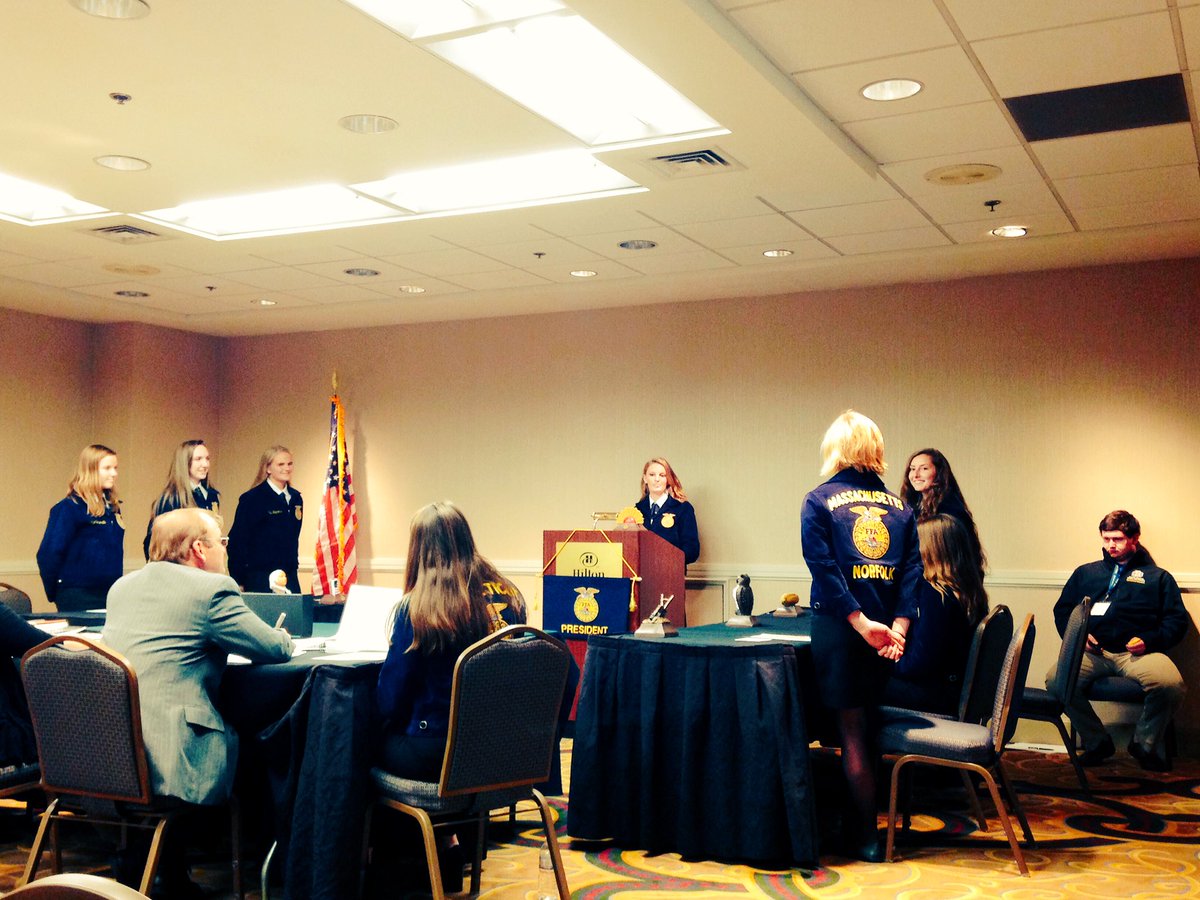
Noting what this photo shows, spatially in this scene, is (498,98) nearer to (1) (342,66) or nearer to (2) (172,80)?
(1) (342,66)

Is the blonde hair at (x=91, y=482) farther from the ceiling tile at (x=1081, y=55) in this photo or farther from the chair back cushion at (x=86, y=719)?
the ceiling tile at (x=1081, y=55)

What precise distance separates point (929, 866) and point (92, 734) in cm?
286

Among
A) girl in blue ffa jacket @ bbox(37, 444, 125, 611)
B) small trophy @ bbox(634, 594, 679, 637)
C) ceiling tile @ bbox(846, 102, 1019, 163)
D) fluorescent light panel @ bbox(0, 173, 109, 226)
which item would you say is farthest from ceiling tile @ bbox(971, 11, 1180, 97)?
girl in blue ffa jacket @ bbox(37, 444, 125, 611)

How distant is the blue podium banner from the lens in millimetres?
4820

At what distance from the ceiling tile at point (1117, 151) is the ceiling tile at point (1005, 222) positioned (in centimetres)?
74

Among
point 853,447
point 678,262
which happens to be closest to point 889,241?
point 678,262

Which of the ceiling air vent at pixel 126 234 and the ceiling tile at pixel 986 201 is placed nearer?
the ceiling tile at pixel 986 201

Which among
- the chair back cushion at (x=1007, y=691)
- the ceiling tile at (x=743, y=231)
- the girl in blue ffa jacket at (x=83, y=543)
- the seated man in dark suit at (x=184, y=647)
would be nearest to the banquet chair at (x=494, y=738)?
the seated man in dark suit at (x=184, y=647)

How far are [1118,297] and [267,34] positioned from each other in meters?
5.40

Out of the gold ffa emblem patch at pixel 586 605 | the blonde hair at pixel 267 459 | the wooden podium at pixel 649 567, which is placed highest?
the blonde hair at pixel 267 459

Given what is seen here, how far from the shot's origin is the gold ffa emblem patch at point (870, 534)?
14.5 ft

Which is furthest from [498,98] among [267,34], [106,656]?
[106,656]

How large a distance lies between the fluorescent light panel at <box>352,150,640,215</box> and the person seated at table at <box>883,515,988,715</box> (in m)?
2.31

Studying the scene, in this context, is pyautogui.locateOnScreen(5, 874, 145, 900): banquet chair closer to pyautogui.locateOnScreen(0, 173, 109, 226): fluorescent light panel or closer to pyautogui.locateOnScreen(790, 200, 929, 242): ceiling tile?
pyautogui.locateOnScreen(790, 200, 929, 242): ceiling tile
